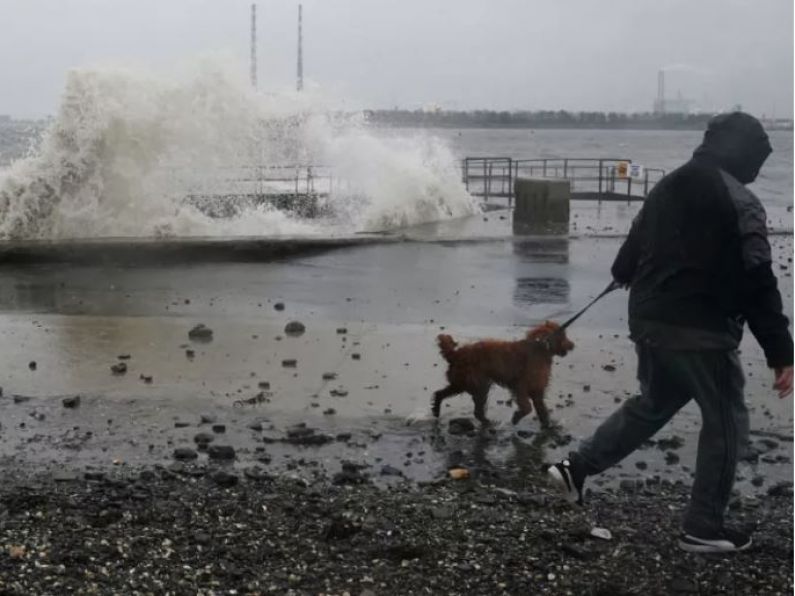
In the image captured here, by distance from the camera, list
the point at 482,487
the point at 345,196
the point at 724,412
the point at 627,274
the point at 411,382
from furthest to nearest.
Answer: the point at 345,196
the point at 411,382
the point at 482,487
the point at 627,274
the point at 724,412

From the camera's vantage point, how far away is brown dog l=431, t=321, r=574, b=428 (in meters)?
5.59

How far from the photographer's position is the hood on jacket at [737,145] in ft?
12.4

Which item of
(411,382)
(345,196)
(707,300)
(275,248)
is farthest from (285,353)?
(345,196)

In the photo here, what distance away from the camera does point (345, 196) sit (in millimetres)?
21078

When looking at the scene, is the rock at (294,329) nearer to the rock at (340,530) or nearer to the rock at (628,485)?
the rock at (628,485)

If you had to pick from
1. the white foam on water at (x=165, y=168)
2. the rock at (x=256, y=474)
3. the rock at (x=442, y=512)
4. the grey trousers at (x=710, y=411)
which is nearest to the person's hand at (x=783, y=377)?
the grey trousers at (x=710, y=411)

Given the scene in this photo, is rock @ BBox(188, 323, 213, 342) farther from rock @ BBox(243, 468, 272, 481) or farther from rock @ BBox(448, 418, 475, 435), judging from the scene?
rock @ BBox(243, 468, 272, 481)

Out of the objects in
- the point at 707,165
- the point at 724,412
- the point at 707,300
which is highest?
the point at 707,165

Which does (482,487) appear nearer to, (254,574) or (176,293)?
(254,574)

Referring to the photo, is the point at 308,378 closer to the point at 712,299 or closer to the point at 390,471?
the point at 390,471

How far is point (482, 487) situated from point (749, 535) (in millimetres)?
1244

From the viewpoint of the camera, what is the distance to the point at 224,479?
4.63 metres

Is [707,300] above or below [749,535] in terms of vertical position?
above

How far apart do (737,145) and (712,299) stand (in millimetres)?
606
